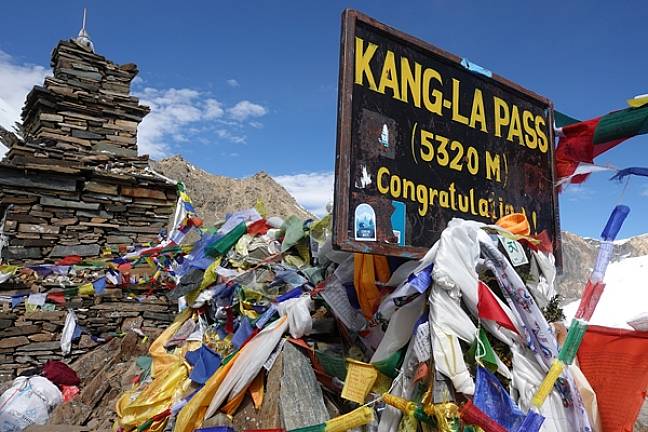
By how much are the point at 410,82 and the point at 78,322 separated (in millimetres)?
7517

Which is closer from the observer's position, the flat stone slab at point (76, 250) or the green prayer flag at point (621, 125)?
the green prayer flag at point (621, 125)

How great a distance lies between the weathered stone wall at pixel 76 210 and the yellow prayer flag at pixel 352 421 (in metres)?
7.53

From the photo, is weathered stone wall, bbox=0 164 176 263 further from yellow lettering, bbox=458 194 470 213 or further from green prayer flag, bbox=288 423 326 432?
yellow lettering, bbox=458 194 470 213

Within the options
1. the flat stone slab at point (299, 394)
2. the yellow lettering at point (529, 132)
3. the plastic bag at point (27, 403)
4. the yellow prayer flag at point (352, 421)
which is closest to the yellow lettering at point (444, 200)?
the yellow lettering at point (529, 132)

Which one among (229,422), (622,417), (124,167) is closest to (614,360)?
(622,417)

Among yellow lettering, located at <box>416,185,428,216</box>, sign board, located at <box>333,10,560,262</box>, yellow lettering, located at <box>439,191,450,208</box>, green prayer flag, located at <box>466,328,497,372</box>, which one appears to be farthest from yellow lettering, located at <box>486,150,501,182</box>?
green prayer flag, located at <box>466,328,497,372</box>

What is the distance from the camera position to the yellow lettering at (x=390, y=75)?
3286mm

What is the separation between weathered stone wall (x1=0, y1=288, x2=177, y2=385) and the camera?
25.8ft

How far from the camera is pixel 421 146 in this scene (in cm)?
344

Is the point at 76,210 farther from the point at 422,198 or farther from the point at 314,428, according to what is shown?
the point at 422,198

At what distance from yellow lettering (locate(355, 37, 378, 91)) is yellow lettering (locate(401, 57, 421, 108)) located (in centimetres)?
29

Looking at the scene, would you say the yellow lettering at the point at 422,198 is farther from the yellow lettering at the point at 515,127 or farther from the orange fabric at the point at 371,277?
the yellow lettering at the point at 515,127

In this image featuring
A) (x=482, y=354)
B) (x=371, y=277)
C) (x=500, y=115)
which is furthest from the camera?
(x=500, y=115)

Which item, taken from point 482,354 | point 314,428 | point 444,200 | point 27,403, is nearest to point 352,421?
point 314,428
